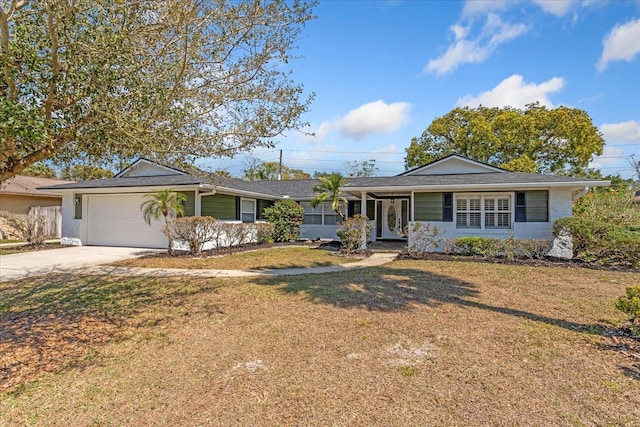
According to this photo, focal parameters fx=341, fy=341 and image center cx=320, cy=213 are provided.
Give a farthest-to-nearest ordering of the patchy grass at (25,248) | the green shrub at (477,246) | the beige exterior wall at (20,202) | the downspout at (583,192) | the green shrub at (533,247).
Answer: the beige exterior wall at (20,202)
the patchy grass at (25,248)
the downspout at (583,192)
the green shrub at (477,246)
the green shrub at (533,247)

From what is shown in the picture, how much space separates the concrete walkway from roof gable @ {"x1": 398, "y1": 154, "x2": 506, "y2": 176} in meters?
6.81

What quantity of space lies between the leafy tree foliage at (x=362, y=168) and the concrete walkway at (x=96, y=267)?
3105cm

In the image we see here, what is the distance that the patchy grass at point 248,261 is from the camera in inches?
426

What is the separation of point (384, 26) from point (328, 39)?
3.57m

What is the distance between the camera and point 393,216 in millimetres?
19172

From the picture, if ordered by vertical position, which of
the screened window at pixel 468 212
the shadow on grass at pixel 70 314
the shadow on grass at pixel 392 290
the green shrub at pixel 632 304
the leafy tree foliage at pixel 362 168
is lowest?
the shadow on grass at pixel 70 314

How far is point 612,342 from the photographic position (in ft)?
14.7

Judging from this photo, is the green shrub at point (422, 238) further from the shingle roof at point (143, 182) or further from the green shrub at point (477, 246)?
the shingle roof at point (143, 182)

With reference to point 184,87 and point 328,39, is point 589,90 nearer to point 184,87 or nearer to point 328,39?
point 328,39

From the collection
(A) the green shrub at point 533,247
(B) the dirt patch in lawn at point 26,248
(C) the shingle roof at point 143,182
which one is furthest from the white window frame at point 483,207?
(B) the dirt patch in lawn at point 26,248

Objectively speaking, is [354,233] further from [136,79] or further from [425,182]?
[136,79]

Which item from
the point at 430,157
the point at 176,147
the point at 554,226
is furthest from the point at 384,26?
the point at 430,157

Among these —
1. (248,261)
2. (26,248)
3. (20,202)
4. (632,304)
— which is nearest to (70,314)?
(248,261)

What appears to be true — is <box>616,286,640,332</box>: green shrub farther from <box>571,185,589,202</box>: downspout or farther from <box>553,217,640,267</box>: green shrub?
<box>571,185,589,202</box>: downspout
